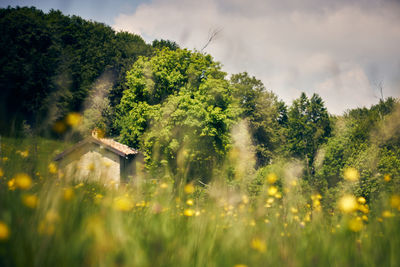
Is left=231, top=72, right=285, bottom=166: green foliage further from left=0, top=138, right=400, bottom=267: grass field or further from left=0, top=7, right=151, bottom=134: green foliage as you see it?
left=0, top=138, right=400, bottom=267: grass field

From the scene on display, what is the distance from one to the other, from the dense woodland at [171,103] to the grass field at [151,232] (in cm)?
689

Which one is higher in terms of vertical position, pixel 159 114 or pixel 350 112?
pixel 350 112

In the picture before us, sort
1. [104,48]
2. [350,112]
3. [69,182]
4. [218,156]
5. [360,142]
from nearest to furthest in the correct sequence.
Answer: [69,182], [218,156], [360,142], [104,48], [350,112]

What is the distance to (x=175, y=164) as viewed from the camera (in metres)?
21.5

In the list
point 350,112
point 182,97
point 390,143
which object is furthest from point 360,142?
point 182,97

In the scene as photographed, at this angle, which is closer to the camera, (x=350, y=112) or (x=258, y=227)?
(x=258, y=227)

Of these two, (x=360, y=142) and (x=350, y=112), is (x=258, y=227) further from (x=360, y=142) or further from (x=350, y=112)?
(x=350, y=112)

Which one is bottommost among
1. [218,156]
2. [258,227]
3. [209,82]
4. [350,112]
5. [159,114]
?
[258,227]

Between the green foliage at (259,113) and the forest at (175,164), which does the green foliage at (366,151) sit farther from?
the green foliage at (259,113)

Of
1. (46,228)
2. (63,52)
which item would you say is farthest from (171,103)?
(46,228)

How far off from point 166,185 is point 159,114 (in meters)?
19.0

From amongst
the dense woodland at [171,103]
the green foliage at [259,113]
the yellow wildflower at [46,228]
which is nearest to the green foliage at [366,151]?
the dense woodland at [171,103]

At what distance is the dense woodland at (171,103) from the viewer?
20.9 m

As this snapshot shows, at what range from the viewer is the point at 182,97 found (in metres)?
21.3
